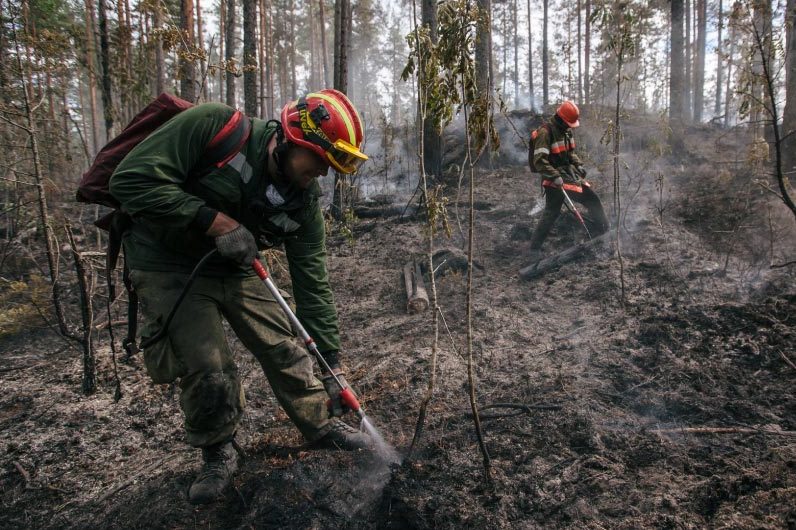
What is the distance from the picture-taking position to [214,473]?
2.57 meters

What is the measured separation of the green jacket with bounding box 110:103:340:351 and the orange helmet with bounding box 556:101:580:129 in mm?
4504

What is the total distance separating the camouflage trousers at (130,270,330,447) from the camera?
249cm

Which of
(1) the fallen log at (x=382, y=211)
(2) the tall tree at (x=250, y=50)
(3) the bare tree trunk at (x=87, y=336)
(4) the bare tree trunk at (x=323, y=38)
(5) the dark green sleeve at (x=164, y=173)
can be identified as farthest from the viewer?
(4) the bare tree trunk at (x=323, y=38)

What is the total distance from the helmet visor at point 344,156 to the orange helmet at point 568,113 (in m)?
4.49

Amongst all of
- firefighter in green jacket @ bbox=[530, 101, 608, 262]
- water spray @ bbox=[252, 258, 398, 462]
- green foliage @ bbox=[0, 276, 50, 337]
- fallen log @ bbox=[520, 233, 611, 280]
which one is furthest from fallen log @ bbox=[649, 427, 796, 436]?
green foliage @ bbox=[0, 276, 50, 337]

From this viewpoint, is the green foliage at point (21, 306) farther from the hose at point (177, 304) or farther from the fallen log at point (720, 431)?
the fallen log at point (720, 431)

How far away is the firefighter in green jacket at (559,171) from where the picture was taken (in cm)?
616

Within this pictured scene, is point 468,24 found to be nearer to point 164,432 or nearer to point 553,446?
point 553,446

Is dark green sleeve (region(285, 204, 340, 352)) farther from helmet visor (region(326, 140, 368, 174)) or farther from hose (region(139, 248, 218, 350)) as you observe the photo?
hose (region(139, 248, 218, 350))

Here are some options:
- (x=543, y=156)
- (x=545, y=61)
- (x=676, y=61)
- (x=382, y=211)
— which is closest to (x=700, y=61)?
(x=545, y=61)

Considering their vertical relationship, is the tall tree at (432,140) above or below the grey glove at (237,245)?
above

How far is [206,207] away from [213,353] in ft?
2.67

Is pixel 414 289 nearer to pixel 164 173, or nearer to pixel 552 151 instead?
pixel 552 151

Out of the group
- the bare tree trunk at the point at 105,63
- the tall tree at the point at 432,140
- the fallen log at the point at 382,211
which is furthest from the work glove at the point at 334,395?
the tall tree at the point at 432,140
